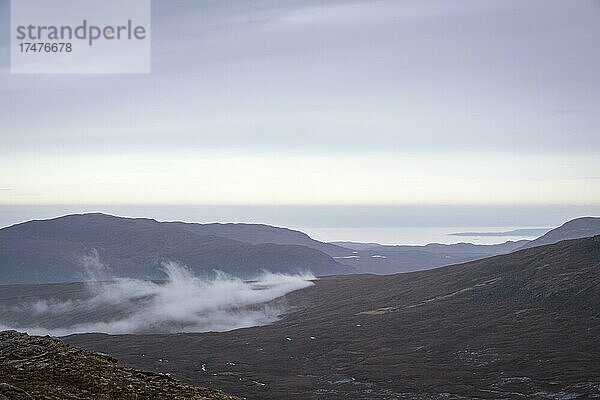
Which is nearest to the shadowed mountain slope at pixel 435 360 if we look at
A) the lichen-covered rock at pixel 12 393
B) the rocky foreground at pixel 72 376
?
the rocky foreground at pixel 72 376

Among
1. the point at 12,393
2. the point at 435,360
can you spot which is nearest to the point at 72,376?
the point at 12,393

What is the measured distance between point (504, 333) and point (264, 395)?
77964 millimetres

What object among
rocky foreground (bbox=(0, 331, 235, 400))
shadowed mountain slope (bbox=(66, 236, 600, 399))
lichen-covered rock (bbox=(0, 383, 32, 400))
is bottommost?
shadowed mountain slope (bbox=(66, 236, 600, 399))

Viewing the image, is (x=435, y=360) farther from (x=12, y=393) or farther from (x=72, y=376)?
(x=12, y=393)

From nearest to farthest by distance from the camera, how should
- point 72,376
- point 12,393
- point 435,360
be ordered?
point 12,393 < point 72,376 < point 435,360

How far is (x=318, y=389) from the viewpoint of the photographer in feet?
444

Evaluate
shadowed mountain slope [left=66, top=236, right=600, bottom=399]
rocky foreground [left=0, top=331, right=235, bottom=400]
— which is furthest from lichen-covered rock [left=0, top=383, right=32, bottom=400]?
shadowed mountain slope [left=66, top=236, right=600, bottom=399]

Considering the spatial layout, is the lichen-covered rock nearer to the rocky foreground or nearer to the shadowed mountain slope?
the rocky foreground

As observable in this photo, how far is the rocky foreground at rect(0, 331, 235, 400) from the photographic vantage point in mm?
34156

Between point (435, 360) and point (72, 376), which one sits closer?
point (72, 376)

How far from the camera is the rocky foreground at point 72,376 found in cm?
3416

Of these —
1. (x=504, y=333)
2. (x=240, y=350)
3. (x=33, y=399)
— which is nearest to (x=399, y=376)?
(x=504, y=333)

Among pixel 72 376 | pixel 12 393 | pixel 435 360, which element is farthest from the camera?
pixel 435 360

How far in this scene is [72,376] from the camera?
121 feet
